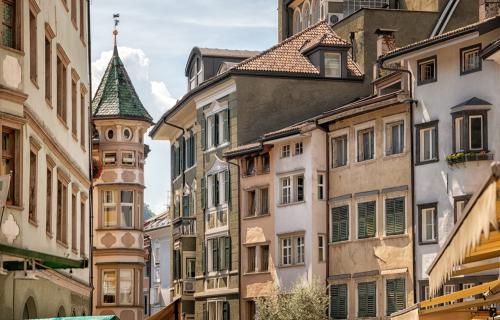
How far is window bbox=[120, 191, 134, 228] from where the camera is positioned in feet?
245

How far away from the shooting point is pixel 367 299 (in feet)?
187

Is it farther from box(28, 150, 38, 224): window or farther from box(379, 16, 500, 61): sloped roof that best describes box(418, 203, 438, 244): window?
box(28, 150, 38, 224): window

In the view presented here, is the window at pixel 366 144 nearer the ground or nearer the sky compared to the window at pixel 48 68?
nearer the sky

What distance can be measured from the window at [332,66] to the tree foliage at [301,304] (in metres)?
12.0

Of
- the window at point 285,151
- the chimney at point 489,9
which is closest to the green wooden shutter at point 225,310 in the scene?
the window at point 285,151

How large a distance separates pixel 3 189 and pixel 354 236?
3824cm

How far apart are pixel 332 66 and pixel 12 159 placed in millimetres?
43327

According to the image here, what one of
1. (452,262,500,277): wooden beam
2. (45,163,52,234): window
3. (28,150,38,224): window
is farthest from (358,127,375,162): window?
(452,262,500,277): wooden beam

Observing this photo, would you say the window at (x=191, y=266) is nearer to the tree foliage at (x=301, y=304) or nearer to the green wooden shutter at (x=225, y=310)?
the green wooden shutter at (x=225, y=310)

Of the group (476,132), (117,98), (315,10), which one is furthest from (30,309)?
(315,10)

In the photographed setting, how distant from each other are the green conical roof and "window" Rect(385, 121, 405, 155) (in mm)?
22797

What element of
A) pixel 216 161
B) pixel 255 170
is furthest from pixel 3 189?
pixel 216 161

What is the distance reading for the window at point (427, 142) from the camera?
52.5 m

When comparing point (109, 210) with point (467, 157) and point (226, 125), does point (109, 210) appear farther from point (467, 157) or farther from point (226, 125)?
point (467, 157)
